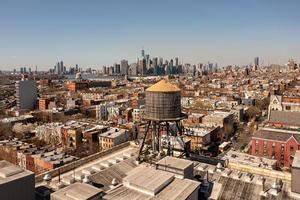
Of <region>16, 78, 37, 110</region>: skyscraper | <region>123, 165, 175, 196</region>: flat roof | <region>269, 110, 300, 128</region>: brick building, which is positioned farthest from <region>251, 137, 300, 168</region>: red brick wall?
<region>16, 78, 37, 110</region>: skyscraper

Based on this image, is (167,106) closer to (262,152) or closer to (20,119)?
(262,152)

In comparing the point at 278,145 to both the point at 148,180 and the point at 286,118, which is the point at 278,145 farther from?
the point at 148,180

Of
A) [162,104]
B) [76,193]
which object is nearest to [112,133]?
[162,104]

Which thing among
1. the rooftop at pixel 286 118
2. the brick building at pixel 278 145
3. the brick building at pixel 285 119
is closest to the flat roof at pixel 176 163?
the brick building at pixel 278 145

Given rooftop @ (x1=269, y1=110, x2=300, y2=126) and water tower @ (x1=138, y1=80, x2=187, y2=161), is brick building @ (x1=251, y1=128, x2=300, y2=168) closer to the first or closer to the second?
rooftop @ (x1=269, y1=110, x2=300, y2=126)

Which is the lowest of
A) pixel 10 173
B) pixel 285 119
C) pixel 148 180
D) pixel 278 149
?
pixel 278 149

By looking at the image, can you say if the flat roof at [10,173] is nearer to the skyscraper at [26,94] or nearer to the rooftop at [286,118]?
the rooftop at [286,118]

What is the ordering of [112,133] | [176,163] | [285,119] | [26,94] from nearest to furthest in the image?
1. [176,163]
2. [112,133]
3. [285,119]
4. [26,94]

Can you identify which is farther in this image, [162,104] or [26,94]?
[26,94]
